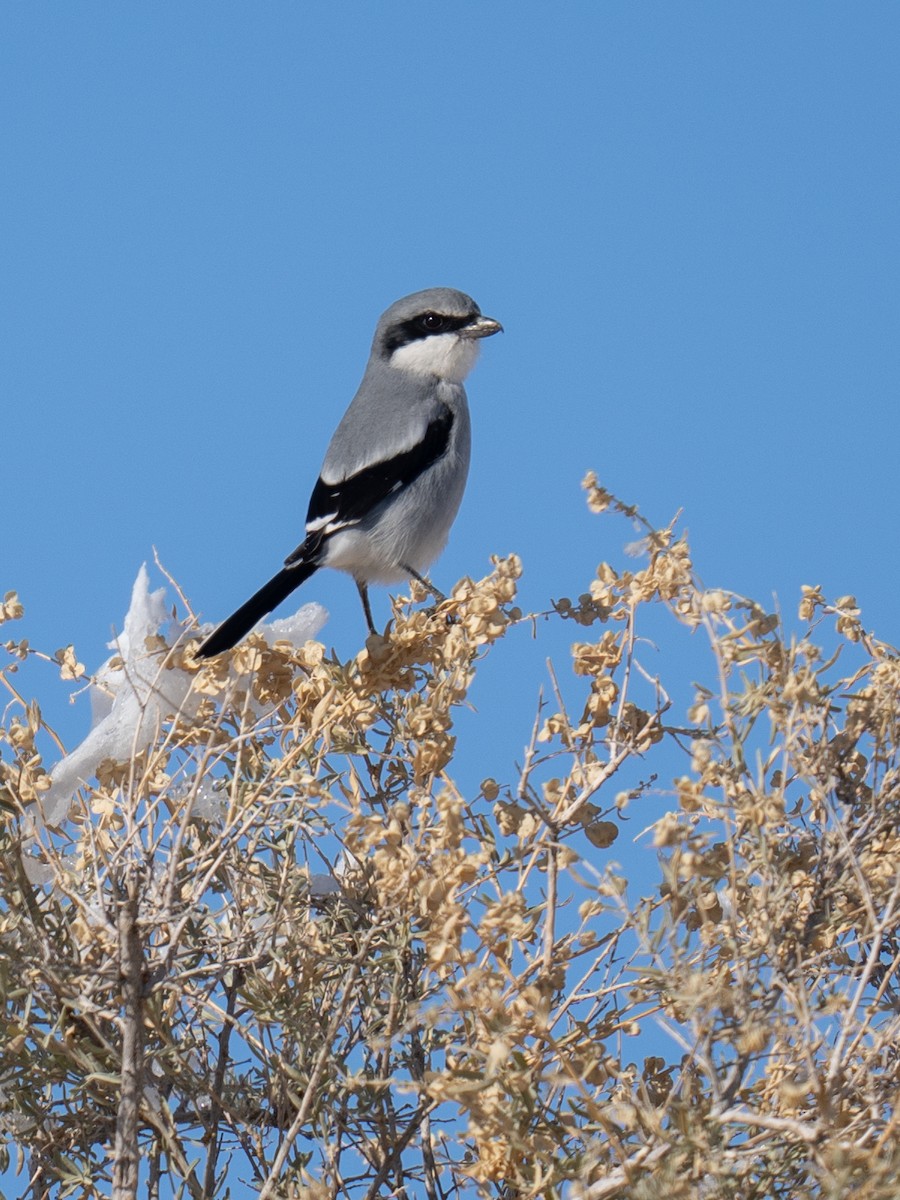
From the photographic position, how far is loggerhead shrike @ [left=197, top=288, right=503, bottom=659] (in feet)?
11.1

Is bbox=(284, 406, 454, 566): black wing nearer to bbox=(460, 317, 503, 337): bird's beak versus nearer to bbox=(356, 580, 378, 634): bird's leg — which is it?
bbox=(356, 580, 378, 634): bird's leg

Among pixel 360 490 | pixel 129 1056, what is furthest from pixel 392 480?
pixel 129 1056

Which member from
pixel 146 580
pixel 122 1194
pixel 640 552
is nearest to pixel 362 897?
pixel 122 1194

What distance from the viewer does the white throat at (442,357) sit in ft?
13.3

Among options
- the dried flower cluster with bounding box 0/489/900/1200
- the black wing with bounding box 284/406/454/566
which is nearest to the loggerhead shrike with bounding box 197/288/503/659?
the black wing with bounding box 284/406/454/566

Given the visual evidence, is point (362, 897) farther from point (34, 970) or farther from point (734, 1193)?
point (734, 1193)

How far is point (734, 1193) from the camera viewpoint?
1409 millimetres

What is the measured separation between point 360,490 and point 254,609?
0.89m

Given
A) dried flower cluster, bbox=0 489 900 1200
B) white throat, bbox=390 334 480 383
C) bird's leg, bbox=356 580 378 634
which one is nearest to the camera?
dried flower cluster, bbox=0 489 900 1200

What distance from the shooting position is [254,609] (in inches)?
103

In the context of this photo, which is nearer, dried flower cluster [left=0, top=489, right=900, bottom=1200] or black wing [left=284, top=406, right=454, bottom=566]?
dried flower cluster [left=0, top=489, right=900, bottom=1200]

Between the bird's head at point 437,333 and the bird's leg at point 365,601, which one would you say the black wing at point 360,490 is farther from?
the bird's head at point 437,333

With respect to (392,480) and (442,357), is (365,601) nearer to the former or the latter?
(392,480)

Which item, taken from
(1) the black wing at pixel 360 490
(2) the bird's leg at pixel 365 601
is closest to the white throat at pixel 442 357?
(1) the black wing at pixel 360 490
